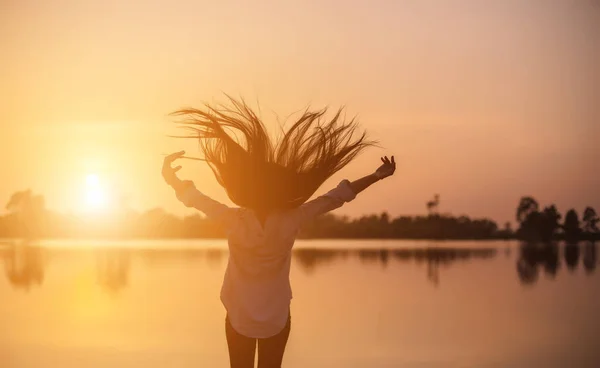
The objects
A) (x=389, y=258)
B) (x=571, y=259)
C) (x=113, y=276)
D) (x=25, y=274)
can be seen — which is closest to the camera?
(x=113, y=276)

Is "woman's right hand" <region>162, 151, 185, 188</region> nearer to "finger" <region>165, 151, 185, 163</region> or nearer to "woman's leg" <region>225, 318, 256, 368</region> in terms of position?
"finger" <region>165, 151, 185, 163</region>

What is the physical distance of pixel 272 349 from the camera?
5.48 metres

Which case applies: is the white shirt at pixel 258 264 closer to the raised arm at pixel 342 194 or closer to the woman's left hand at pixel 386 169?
the raised arm at pixel 342 194

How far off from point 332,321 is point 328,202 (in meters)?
8.27

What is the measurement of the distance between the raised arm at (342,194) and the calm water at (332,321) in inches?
183

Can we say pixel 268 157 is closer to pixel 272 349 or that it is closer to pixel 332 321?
pixel 272 349

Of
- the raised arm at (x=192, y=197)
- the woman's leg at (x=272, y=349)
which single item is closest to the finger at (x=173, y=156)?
the raised arm at (x=192, y=197)

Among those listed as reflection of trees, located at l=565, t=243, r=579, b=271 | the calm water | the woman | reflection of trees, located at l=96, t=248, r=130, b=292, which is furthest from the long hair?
reflection of trees, located at l=565, t=243, r=579, b=271

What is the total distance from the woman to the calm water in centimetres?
458

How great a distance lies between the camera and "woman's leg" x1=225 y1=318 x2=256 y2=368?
543 cm

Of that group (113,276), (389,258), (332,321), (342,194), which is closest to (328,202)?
(342,194)

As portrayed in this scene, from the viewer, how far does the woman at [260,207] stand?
5.34 m

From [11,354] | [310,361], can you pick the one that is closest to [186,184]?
[310,361]

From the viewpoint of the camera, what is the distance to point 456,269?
1083 inches
